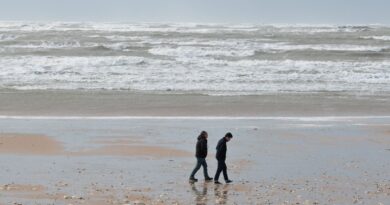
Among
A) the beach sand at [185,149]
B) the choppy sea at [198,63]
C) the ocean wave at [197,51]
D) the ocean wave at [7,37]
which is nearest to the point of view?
the beach sand at [185,149]

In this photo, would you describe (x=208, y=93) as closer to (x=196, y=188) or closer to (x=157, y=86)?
(x=157, y=86)

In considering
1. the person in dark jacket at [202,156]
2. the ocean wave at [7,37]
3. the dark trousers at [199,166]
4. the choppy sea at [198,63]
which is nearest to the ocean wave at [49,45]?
the choppy sea at [198,63]

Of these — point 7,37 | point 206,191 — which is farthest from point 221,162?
point 7,37

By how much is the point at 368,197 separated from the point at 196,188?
311cm

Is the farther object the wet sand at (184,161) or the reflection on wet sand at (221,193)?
the wet sand at (184,161)

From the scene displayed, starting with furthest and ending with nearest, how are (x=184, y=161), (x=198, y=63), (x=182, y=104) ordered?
(x=198, y=63), (x=182, y=104), (x=184, y=161)

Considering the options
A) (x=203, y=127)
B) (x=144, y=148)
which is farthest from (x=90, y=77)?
(x=144, y=148)

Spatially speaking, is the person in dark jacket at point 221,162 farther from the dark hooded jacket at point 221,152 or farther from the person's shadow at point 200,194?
Answer: the person's shadow at point 200,194

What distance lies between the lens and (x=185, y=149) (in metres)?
17.9

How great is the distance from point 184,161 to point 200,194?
3.34 m

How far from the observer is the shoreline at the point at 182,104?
2514cm

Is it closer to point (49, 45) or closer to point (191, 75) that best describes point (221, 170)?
point (191, 75)

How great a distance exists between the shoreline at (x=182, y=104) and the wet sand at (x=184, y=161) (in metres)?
1.68

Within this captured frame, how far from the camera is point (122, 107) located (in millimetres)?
26375
